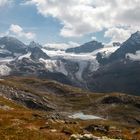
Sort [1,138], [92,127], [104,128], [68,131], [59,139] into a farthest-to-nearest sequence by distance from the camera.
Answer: [92,127] → [104,128] → [68,131] → [59,139] → [1,138]

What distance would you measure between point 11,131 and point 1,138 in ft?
20.8

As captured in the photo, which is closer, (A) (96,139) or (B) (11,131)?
(A) (96,139)

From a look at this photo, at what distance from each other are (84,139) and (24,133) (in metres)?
5.93

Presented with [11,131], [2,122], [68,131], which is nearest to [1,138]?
[11,131]

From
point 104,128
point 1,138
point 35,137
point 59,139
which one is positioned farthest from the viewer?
point 104,128

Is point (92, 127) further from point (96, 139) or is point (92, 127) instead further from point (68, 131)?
point (96, 139)

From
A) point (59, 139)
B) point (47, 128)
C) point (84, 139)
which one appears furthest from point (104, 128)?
point (84, 139)

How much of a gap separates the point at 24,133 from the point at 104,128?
114 ft

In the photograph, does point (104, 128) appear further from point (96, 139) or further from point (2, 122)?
Answer: point (96, 139)

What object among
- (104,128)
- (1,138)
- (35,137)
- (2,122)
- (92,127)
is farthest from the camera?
(92,127)

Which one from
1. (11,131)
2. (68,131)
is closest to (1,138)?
(11,131)

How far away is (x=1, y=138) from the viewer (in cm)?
3191

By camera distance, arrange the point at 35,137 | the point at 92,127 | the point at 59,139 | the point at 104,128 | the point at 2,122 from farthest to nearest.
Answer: the point at 92,127 → the point at 104,128 → the point at 2,122 → the point at 59,139 → the point at 35,137

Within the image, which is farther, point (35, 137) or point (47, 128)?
point (47, 128)
